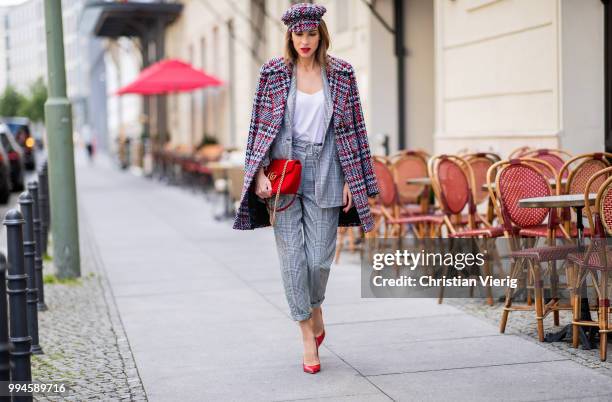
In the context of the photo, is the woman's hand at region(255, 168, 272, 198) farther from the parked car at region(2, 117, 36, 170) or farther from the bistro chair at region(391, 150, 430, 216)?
the parked car at region(2, 117, 36, 170)

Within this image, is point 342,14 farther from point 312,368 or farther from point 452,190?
point 312,368

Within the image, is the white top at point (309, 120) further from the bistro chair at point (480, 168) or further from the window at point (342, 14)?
the window at point (342, 14)

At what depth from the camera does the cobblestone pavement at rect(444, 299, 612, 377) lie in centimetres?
544

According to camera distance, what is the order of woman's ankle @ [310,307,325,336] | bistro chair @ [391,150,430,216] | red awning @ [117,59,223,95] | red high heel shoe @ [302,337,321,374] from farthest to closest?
red awning @ [117,59,223,95] → bistro chair @ [391,150,430,216] → woman's ankle @ [310,307,325,336] → red high heel shoe @ [302,337,321,374]

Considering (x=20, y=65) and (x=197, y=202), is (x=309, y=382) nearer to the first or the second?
(x=197, y=202)

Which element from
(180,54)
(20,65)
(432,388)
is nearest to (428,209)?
(432,388)

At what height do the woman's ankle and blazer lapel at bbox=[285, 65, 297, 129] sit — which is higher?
blazer lapel at bbox=[285, 65, 297, 129]

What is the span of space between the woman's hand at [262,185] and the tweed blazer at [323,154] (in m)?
0.06

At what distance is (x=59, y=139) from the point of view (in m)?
8.89

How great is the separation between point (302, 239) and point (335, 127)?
0.61 metres

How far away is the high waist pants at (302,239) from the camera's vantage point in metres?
5.31

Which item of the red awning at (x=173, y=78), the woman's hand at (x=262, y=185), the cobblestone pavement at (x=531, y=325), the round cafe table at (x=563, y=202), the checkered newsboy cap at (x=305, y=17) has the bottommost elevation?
the cobblestone pavement at (x=531, y=325)

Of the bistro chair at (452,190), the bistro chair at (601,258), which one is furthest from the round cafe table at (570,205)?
the bistro chair at (452,190)

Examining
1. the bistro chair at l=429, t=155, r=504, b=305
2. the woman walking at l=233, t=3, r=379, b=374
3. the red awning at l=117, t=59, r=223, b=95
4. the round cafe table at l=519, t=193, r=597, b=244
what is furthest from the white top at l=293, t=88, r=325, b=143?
the red awning at l=117, t=59, r=223, b=95
